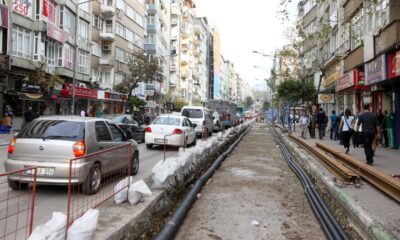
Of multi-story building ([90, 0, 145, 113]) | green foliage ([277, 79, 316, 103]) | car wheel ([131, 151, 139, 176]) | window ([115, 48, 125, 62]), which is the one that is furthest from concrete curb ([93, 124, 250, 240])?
window ([115, 48, 125, 62])

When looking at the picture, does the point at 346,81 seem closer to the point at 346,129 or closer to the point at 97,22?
the point at 346,129

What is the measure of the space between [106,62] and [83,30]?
5.84 m

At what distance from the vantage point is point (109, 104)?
51.1m

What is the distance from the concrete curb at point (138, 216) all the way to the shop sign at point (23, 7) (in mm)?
25471

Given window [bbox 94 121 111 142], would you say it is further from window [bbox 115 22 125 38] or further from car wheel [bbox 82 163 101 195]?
window [bbox 115 22 125 38]

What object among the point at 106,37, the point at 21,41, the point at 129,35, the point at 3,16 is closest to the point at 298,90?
the point at 106,37

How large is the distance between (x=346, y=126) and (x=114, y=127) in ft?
35.6

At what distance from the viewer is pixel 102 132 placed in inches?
385

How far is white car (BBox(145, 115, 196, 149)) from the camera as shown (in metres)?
18.9

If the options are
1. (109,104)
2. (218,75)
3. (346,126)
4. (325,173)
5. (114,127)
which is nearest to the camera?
(114,127)

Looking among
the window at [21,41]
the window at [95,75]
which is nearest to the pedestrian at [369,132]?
the window at [21,41]

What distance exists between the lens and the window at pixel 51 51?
115 ft

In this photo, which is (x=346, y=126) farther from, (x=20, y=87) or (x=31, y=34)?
(x=31, y=34)

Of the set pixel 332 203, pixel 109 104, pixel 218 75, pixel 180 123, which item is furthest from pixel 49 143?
pixel 218 75
